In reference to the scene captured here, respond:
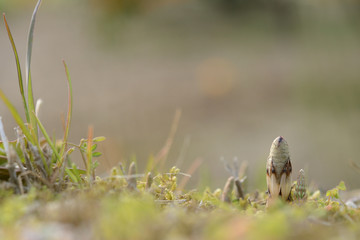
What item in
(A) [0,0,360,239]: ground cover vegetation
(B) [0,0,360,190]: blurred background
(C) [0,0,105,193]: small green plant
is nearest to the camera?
(A) [0,0,360,239]: ground cover vegetation

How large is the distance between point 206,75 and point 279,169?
579cm

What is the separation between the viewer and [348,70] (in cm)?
641

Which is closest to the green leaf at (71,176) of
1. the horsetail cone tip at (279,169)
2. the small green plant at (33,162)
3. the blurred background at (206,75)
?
the small green plant at (33,162)

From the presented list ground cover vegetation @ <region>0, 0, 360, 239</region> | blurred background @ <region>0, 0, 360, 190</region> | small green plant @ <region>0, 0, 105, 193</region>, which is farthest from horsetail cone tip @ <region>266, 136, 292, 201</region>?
blurred background @ <region>0, 0, 360, 190</region>

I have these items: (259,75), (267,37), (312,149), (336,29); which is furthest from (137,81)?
(336,29)

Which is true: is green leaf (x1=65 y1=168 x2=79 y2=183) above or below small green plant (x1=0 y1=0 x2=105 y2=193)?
below

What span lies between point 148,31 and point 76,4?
4.64 feet

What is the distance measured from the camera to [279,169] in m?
0.92

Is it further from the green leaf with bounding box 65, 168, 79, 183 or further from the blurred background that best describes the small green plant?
the blurred background

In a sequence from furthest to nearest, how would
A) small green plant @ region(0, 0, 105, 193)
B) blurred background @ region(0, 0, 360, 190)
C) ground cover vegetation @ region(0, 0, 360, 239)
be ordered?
blurred background @ region(0, 0, 360, 190) → small green plant @ region(0, 0, 105, 193) → ground cover vegetation @ region(0, 0, 360, 239)

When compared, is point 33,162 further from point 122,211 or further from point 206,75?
point 206,75

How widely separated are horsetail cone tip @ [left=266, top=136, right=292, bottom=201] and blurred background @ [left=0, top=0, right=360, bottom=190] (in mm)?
3488

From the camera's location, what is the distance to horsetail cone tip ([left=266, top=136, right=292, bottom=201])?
0.92 m

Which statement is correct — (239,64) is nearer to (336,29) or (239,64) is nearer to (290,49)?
(290,49)
